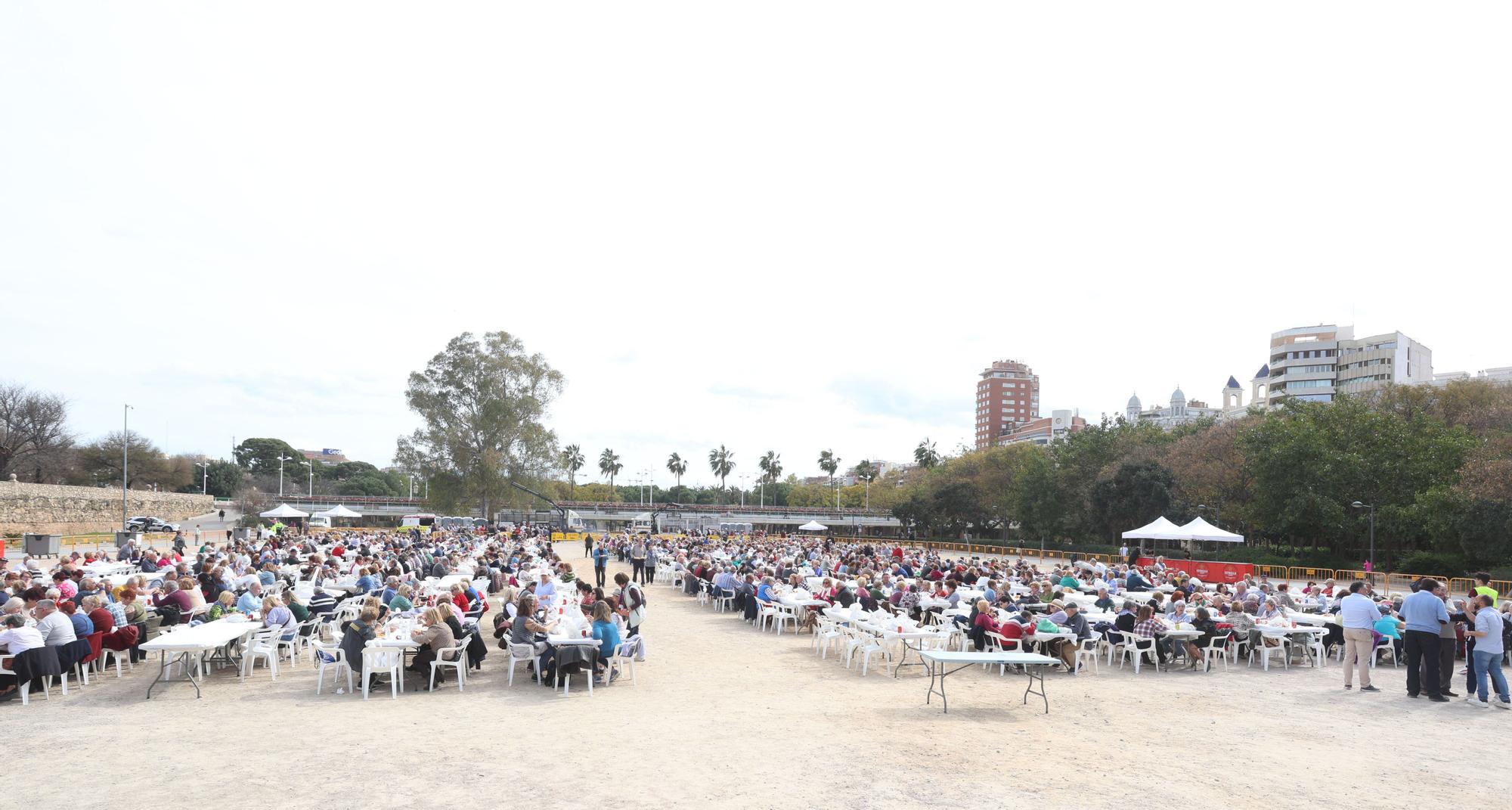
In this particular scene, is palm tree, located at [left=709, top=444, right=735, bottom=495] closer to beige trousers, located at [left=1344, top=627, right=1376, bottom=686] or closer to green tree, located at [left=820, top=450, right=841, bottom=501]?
green tree, located at [left=820, top=450, right=841, bottom=501]

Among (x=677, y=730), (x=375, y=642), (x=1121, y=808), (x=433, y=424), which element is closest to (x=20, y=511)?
(x=433, y=424)

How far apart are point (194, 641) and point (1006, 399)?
167 m

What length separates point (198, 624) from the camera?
10758 mm

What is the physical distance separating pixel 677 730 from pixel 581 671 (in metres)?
3.46

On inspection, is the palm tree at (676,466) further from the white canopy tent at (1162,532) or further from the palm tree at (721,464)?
the white canopy tent at (1162,532)

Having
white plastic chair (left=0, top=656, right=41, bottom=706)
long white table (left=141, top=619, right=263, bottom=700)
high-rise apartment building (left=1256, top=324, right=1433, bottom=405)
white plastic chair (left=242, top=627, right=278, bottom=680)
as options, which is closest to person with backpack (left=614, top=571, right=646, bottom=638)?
white plastic chair (left=242, top=627, right=278, bottom=680)

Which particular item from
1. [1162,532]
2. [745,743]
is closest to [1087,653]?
[745,743]

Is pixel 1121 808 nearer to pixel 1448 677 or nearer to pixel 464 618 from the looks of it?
pixel 1448 677

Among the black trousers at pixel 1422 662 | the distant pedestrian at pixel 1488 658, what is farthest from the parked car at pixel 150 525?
the distant pedestrian at pixel 1488 658

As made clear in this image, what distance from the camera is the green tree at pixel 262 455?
121 meters

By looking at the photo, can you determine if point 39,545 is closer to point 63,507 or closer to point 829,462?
point 63,507

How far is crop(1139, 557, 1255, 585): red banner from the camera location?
2800cm

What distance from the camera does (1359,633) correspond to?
34.6ft

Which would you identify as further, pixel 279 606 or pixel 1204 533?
pixel 1204 533
